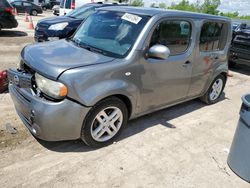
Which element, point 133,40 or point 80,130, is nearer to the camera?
point 80,130

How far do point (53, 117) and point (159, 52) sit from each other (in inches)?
60.6

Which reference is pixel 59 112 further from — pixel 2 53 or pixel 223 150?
pixel 2 53

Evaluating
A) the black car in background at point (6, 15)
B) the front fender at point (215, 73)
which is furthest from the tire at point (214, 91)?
the black car in background at point (6, 15)

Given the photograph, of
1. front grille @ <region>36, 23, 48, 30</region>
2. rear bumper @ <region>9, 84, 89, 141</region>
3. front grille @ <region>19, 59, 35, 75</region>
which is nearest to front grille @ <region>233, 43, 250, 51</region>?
front grille @ <region>36, 23, 48, 30</region>

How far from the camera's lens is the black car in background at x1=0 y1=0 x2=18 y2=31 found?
1088 cm

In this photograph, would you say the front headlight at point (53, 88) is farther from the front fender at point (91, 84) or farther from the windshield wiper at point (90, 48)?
the windshield wiper at point (90, 48)

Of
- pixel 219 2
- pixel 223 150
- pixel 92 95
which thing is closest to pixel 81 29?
pixel 92 95

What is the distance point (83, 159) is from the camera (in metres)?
3.42

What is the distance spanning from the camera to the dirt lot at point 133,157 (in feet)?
10.2

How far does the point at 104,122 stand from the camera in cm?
359

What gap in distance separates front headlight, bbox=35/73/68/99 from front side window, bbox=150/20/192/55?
55.8 inches

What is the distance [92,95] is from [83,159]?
0.81 m

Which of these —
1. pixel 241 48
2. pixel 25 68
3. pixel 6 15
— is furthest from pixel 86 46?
pixel 6 15

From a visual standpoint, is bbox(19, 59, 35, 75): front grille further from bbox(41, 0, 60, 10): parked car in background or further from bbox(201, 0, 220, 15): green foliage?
bbox(41, 0, 60, 10): parked car in background
